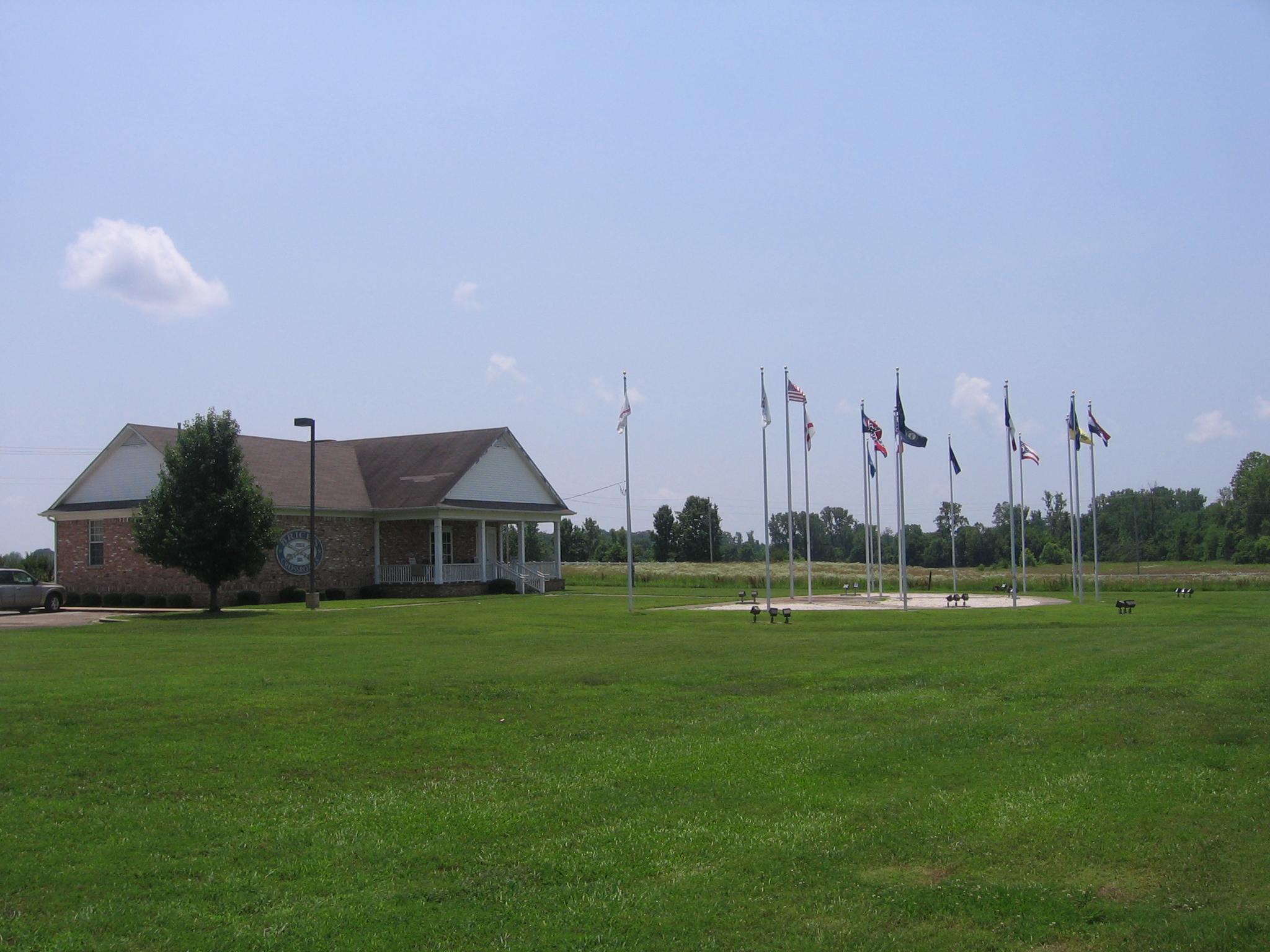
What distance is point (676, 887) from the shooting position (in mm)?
7035

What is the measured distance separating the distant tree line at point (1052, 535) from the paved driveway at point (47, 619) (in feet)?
154

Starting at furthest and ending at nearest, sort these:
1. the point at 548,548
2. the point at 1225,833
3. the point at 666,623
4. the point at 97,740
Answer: the point at 548,548
the point at 666,623
the point at 97,740
the point at 1225,833

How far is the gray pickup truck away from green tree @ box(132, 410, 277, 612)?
19.4ft

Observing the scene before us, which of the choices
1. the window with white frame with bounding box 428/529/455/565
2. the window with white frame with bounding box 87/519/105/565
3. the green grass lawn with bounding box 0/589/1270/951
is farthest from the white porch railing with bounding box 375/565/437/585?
the green grass lawn with bounding box 0/589/1270/951

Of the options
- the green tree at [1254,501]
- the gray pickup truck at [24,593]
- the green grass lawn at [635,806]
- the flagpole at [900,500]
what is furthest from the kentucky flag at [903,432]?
the green tree at [1254,501]

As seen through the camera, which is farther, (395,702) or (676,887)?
(395,702)

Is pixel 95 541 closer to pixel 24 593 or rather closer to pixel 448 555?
pixel 24 593

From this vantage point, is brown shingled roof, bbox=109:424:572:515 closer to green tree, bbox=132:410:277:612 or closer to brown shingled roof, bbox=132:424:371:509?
brown shingled roof, bbox=132:424:371:509

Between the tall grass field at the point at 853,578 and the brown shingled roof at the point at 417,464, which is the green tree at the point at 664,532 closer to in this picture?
the tall grass field at the point at 853,578

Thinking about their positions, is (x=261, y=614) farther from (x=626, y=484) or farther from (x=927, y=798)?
(x=927, y=798)

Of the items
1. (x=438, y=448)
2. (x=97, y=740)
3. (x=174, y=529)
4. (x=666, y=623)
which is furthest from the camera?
(x=438, y=448)

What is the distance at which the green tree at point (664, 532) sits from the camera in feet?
310

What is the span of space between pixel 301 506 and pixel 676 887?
38840 mm

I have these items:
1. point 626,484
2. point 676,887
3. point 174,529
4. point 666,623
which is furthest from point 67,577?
point 676,887
